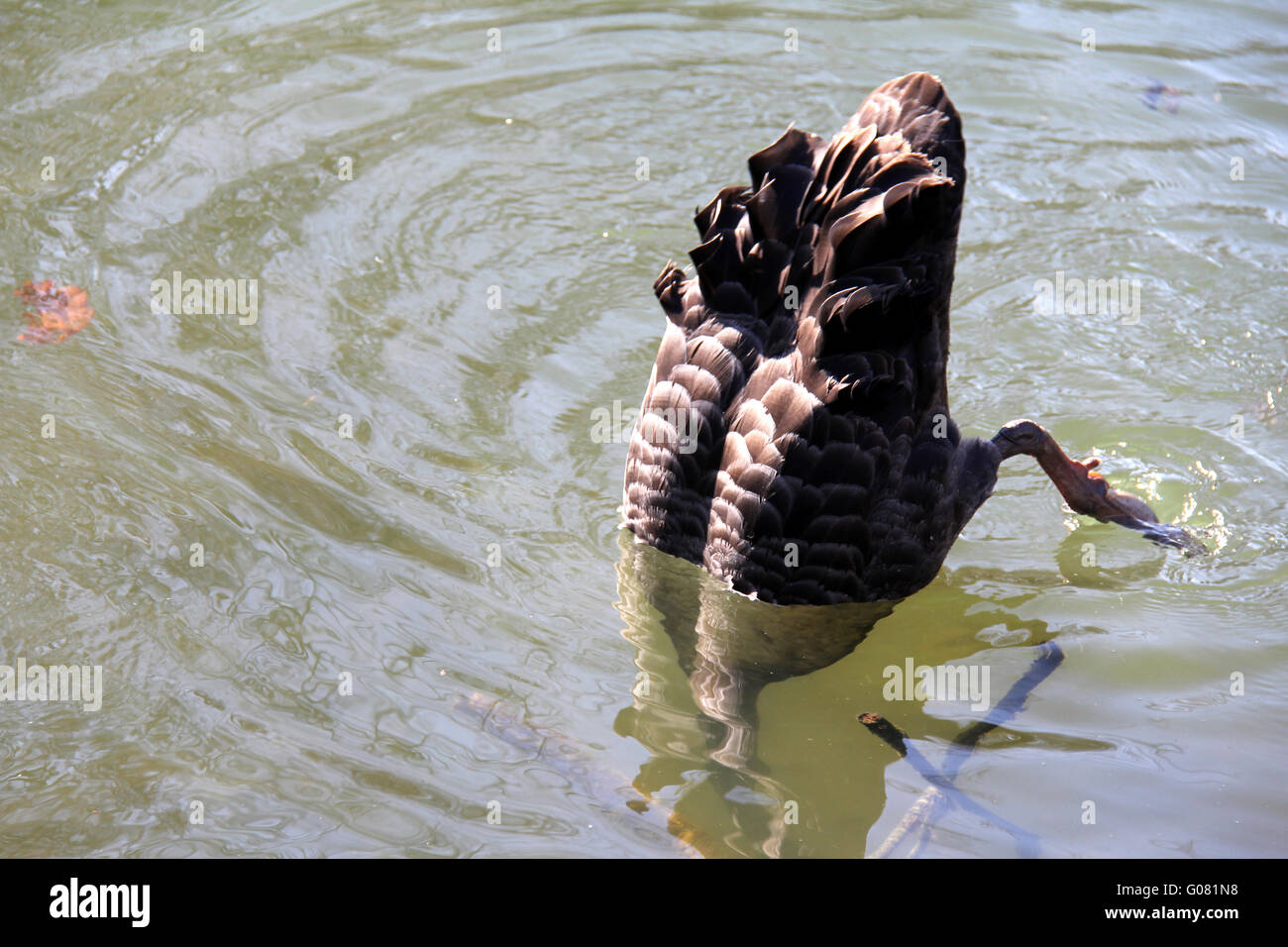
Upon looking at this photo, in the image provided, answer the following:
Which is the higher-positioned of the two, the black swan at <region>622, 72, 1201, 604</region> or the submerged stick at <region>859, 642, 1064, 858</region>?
the black swan at <region>622, 72, 1201, 604</region>

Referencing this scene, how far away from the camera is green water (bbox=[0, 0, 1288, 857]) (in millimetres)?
3955

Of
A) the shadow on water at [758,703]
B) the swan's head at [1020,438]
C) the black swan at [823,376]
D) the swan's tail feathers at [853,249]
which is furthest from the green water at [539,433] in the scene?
the swan's tail feathers at [853,249]

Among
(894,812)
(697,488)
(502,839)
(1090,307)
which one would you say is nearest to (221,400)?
(697,488)

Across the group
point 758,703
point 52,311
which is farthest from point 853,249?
point 52,311

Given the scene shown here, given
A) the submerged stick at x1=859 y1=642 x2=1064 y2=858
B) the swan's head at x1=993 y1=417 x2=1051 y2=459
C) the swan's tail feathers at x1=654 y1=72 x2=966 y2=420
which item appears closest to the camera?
the submerged stick at x1=859 y1=642 x2=1064 y2=858

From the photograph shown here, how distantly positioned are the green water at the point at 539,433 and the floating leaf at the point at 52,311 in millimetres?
86

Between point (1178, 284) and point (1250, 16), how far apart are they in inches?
144

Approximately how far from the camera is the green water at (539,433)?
3.96 metres

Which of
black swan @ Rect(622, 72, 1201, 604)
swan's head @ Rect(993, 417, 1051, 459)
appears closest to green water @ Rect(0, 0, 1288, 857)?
black swan @ Rect(622, 72, 1201, 604)

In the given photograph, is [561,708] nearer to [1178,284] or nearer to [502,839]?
[502,839]

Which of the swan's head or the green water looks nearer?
the green water

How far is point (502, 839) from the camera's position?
374cm

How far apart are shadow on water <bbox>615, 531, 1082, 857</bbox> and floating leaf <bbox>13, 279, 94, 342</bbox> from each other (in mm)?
2837

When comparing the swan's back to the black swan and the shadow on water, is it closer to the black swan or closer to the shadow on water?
the black swan
